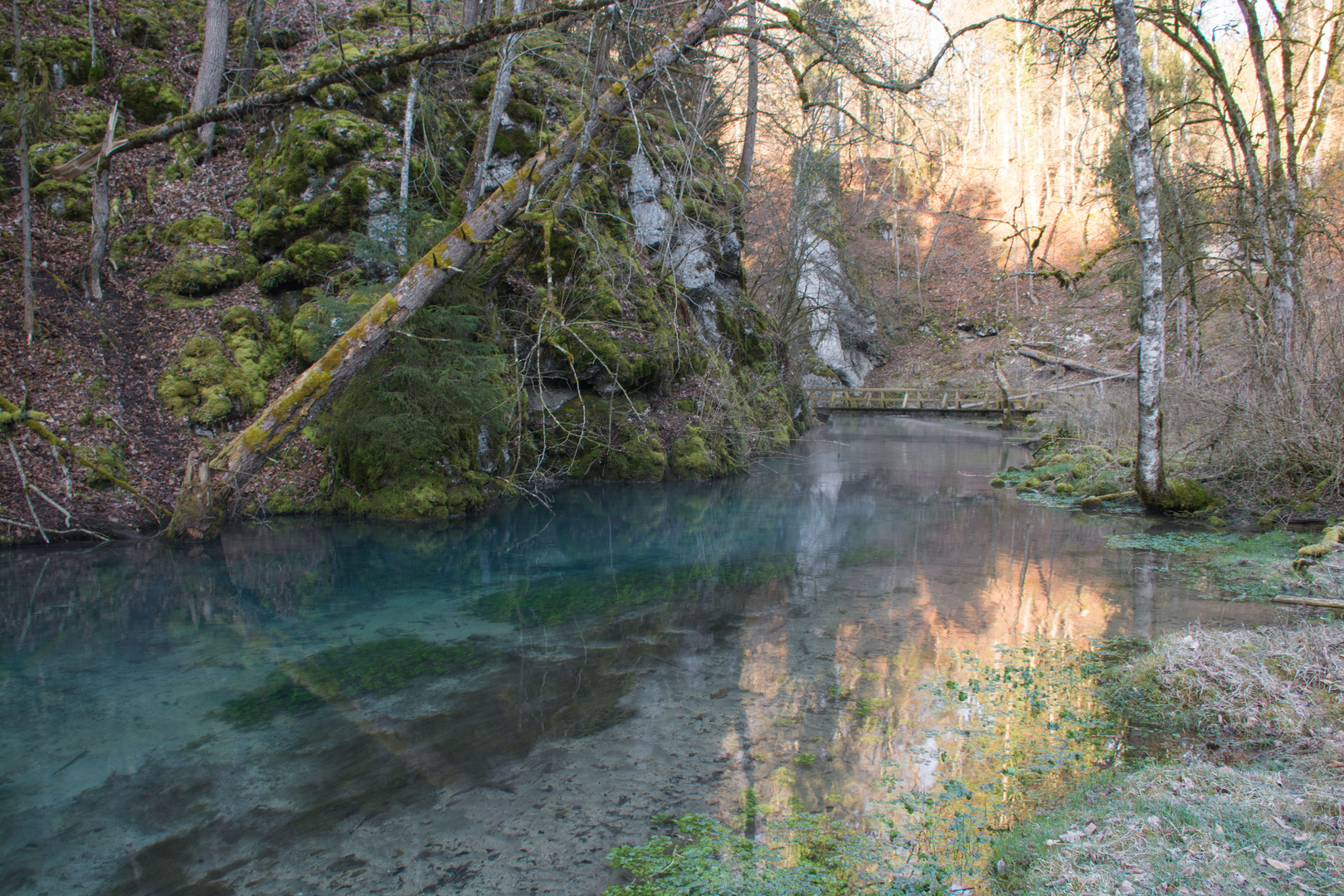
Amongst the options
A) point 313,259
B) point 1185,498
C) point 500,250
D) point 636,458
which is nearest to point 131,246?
point 313,259

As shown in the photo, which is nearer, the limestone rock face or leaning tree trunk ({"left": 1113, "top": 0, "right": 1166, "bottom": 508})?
leaning tree trunk ({"left": 1113, "top": 0, "right": 1166, "bottom": 508})

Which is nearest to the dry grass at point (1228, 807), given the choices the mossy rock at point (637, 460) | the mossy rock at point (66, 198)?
the mossy rock at point (637, 460)

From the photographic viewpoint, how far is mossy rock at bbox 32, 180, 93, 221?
13.8 metres

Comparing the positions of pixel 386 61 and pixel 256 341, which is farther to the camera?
pixel 256 341

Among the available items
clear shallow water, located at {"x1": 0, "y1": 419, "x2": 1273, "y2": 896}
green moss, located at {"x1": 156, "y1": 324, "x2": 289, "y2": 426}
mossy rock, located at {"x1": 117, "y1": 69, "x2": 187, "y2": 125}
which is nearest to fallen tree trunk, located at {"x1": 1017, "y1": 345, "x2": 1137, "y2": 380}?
clear shallow water, located at {"x1": 0, "y1": 419, "x2": 1273, "y2": 896}

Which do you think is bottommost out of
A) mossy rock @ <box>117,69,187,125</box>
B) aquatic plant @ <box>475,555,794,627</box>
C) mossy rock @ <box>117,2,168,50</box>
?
aquatic plant @ <box>475,555,794,627</box>

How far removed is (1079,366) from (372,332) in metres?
18.8

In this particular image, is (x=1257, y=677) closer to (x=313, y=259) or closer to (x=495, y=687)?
(x=495, y=687)

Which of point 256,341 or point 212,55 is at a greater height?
point 212,55

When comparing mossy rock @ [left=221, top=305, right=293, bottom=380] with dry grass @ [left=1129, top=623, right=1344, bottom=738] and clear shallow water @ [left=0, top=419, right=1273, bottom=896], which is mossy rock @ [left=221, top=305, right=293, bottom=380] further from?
dry grass @ [left=1129, top=623, right=1344, bottom=738]

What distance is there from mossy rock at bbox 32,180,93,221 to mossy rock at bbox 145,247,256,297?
1804 millimetres

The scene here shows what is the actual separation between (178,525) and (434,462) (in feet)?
12.5

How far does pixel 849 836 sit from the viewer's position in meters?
3.58

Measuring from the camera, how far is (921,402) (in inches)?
1416
